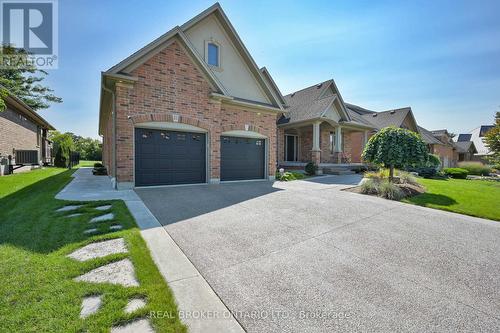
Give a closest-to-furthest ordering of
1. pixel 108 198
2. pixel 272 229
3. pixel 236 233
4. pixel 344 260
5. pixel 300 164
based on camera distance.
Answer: pixel 344 260
pixel 236 233
pixel 272 229
pixel 108 198
pixel 300 164

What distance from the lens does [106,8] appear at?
9.09m

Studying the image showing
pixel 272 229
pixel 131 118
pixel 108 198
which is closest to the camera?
pixel 272 229

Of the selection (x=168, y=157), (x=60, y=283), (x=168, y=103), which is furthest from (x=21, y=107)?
A: (x=60, y=283)

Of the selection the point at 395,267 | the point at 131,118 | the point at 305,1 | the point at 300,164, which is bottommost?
the point at 395,267

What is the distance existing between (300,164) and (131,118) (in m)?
12.6

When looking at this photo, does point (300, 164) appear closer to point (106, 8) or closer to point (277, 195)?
point (277, 195)

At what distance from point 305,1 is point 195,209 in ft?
27.8

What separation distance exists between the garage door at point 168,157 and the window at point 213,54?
14.0 feet

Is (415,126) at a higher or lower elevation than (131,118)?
higher

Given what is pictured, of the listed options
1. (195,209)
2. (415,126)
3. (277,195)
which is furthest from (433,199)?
(415,126)

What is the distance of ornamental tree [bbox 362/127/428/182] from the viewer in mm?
9359

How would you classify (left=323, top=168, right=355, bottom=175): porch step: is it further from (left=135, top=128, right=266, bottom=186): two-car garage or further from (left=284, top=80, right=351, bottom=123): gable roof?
(left=135, top=128, right=266, bottom=186): two-car garage

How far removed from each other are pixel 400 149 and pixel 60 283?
1108 centimetres

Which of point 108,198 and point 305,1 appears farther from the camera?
point 305,1
